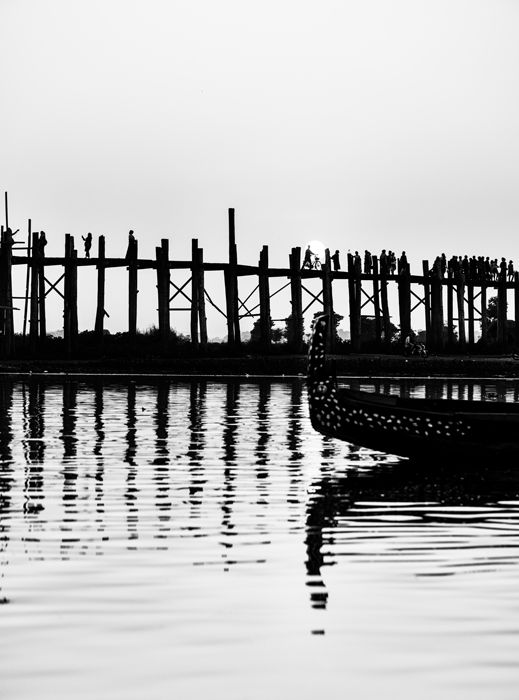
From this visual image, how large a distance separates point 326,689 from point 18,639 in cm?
171

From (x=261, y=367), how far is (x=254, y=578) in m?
38.7

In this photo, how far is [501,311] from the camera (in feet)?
186

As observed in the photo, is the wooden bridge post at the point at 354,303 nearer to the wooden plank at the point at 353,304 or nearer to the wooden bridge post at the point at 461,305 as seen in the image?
the wooden plank at the point at 353,304

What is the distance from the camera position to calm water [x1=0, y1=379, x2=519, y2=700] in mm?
6195

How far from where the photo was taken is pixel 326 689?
5.94m

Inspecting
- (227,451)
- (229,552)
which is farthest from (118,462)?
(229,552)

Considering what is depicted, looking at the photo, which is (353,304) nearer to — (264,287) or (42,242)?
(264,287)

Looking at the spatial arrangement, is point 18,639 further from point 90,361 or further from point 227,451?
point 90,361

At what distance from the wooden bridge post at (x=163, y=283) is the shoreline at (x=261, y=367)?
358cm

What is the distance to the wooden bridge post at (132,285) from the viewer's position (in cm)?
4119

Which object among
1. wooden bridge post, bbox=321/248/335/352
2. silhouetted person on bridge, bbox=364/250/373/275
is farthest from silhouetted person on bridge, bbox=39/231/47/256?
silhouetted person on bridge, bbox=364/250/373/275

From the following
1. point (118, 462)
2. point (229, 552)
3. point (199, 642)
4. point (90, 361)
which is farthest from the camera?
point (90, 361)

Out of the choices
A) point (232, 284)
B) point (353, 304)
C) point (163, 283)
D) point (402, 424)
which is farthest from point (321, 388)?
point (353, 304)

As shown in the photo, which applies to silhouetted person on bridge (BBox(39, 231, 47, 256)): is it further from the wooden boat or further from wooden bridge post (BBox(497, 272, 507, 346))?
the wooden boat
